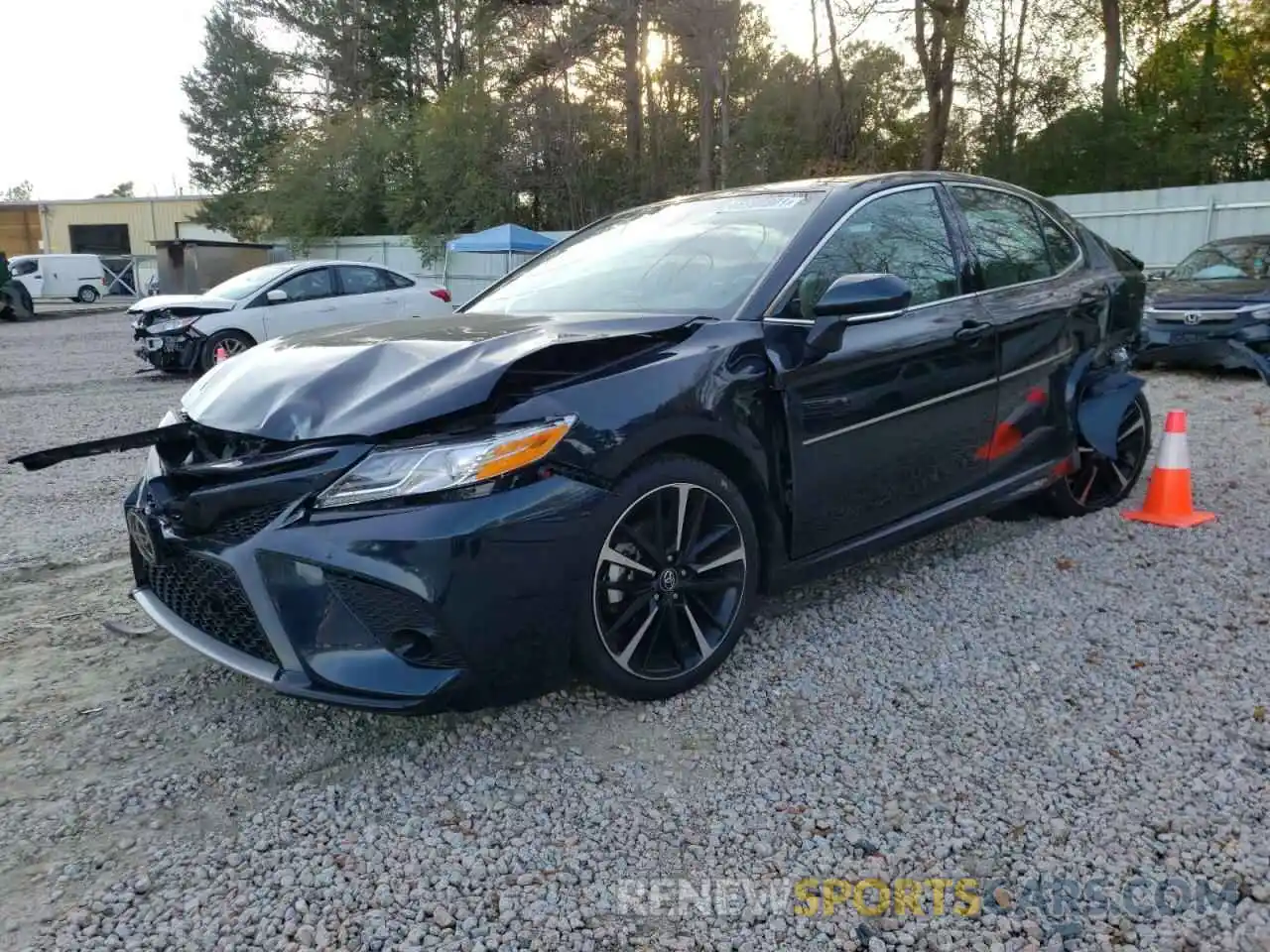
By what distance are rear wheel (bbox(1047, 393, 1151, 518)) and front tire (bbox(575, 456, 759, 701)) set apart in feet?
7.71

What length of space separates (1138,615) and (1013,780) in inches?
57.1

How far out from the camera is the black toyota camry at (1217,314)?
9734 millimetres

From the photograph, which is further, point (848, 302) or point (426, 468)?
point (848, 302)

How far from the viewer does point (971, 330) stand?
3.91 meters

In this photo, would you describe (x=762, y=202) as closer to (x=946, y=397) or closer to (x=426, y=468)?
(x=946, y=397)

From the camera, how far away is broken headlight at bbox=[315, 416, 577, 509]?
255 centimetres

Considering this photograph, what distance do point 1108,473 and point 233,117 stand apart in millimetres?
43452

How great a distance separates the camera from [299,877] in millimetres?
2293

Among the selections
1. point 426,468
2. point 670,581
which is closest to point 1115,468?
point 670,581

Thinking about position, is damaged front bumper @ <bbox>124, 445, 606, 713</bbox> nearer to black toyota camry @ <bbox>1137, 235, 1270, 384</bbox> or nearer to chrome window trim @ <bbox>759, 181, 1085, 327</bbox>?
chrome window trim @ <bbox>759, 181, 1085, 327</bbox>

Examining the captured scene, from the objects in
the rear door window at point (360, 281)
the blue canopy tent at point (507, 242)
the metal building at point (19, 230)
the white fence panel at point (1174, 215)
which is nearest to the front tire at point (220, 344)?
the rear door window at point (360, 281)

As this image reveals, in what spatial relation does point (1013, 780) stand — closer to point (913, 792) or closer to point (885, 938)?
point (913, 792)

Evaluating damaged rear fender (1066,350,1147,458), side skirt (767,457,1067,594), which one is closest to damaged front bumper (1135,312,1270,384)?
damaged rear fender (1066,350,1147,458)

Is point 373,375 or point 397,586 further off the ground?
point 373,375
